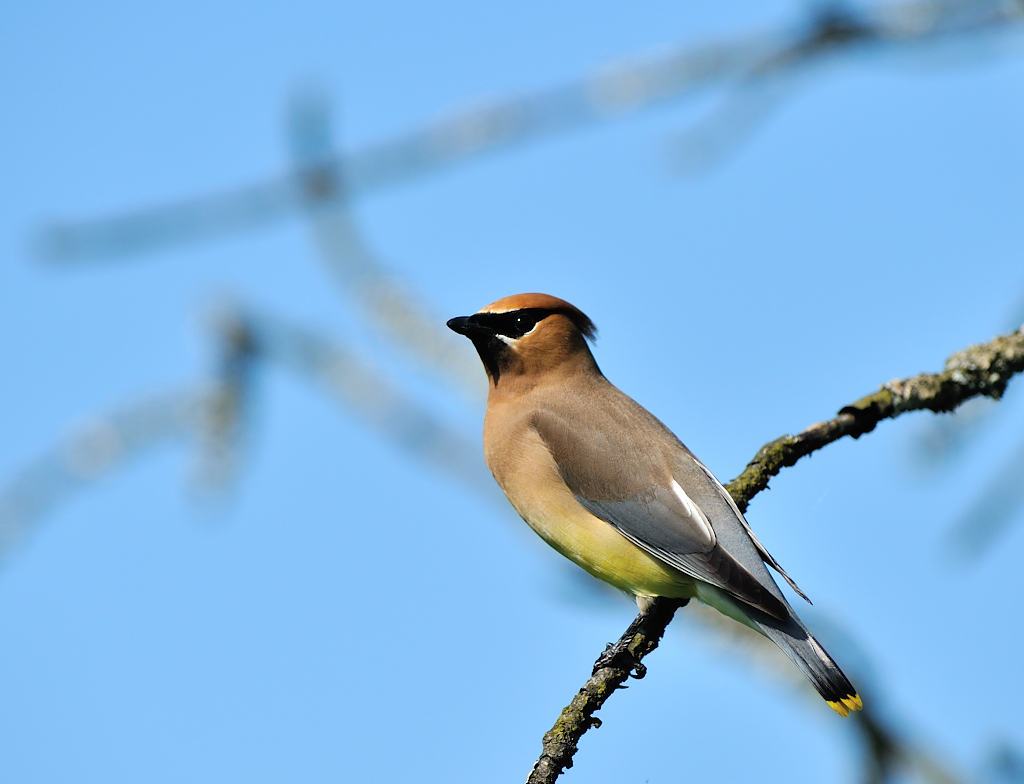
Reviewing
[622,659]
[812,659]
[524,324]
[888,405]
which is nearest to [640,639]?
[622,659]

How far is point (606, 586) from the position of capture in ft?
17.5

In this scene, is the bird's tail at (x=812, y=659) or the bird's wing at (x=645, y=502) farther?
the bird's wing at (x=645, y=502)

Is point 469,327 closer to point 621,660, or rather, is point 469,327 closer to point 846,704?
point 621,660

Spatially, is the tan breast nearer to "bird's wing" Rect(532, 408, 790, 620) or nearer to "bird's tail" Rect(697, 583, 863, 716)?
"bird's wing" Rect(532, 408, 790, 620)

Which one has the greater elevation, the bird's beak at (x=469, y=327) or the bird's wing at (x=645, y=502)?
the bird's beak at (x=469, y=327)

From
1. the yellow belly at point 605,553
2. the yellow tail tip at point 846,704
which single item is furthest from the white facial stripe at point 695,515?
the yellow tail tip at point 846,704

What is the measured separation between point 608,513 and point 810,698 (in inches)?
43.3

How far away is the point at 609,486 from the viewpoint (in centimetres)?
462

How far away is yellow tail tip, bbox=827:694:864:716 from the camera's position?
394 cm

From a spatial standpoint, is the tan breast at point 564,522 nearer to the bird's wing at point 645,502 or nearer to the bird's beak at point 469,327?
the bird's wing at point 645,502

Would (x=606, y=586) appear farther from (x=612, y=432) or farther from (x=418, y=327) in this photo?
(x=418, y=327)

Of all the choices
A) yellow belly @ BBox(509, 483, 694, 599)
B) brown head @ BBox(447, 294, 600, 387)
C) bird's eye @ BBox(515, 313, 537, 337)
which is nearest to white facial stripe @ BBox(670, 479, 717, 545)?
yellow belly @ BBox(509, 483, 694, 599)

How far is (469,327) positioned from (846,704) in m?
2.28

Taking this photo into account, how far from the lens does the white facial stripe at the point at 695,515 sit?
4359 millimetres
